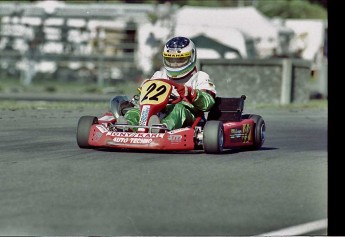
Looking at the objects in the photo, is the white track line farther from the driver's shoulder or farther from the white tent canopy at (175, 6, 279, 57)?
the white tent canopy at (175, 6, 279, 57)

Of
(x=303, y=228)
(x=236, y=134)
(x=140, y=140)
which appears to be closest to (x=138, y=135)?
(x=140, y=140)

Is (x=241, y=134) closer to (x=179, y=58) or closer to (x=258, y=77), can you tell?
(x=179, y=58)

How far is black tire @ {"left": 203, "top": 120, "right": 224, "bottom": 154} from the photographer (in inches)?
340

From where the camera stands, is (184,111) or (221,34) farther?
(221,34)

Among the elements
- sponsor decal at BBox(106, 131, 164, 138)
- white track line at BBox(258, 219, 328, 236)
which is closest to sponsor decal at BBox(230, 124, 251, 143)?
sponsor decal at BBox(106, 131, 164, 138)

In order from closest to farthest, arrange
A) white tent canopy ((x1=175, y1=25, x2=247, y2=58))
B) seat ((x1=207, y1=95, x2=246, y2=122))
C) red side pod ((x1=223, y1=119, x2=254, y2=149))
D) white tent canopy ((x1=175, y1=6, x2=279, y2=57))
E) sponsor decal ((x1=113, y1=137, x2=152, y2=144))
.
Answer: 1. sponsor decal ((x1=113, y1=137, x2=152, y2=144))
2. red side pod ((x1=223, y1=119, x2=254, y2=149))
3. seat ((x1=207, y1=95, x2=246, y2=122))
4. white tent canopy ((x1=175, y1=25, x2=247, y2=58))
5. white tent canopy ((x1=175, y1=6, x2=279, y2=57))

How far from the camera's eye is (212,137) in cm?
864

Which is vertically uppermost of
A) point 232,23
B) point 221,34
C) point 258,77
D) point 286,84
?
point 232,23

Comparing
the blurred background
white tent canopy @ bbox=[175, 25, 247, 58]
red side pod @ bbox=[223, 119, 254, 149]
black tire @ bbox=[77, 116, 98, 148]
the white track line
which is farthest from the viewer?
white tent canopy @ bbox=[175, 25, 247, 58]

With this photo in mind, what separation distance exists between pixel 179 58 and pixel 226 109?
0.63m

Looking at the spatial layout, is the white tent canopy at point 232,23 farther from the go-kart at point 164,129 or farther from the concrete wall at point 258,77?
the go-kart at point 164,129

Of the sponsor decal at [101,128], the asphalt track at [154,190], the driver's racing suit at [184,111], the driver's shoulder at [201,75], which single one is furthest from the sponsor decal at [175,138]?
the driver's shoulder at [201,75]

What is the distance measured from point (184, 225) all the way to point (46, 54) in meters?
24.2
